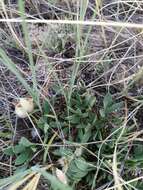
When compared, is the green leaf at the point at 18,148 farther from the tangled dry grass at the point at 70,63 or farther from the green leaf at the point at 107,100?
the green leaf at the point at 107,100

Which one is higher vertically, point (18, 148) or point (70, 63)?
point (70, 63)

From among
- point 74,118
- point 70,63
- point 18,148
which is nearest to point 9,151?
point 18,148

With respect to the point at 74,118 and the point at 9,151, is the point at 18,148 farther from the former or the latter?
the point at 74,118

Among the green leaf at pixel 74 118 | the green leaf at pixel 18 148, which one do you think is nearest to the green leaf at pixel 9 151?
the green leaf at pixel 18 148

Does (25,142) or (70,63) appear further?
(70,63)

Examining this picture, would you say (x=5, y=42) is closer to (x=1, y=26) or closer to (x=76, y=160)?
(x=1, y=26)

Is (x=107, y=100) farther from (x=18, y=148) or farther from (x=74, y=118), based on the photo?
(x=18, y=148)

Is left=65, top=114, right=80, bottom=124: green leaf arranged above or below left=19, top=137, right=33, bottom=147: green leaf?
above

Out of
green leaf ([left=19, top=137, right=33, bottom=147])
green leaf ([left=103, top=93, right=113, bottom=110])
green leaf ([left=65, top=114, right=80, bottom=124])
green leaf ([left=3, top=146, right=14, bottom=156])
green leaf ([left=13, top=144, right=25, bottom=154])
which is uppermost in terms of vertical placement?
green leaf ([left=103, top=93, right=113, bottom=110])

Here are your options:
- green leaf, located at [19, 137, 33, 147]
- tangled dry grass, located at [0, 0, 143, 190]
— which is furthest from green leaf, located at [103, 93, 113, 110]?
green leaf, located at [19, 137, 33, 147]

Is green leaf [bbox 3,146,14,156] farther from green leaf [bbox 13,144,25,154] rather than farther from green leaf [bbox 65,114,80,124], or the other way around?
green leaf [bbox 65,114,80,124]

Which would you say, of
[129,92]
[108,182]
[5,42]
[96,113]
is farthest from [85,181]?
[5,42]
